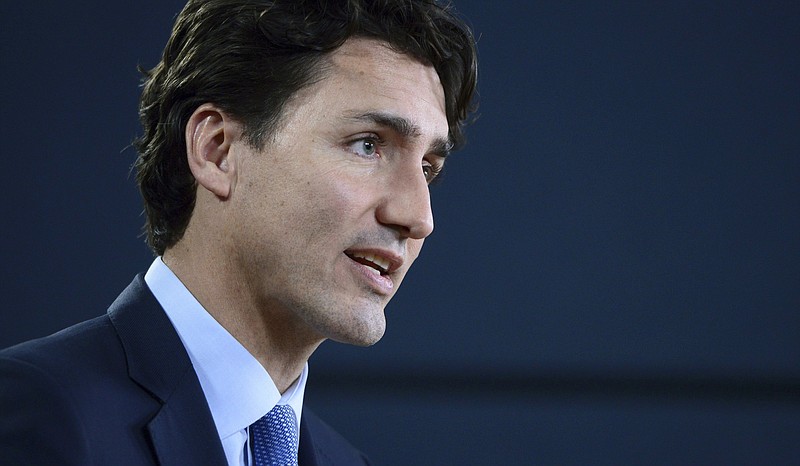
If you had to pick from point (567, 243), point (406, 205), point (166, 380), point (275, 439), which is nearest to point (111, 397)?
point (166, 380)

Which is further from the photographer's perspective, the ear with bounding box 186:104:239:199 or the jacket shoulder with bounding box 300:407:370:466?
the jacket shoulder with bounding box 300:407:370:466

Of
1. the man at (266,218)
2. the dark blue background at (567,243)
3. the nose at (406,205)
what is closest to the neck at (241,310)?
the man at (266,218)

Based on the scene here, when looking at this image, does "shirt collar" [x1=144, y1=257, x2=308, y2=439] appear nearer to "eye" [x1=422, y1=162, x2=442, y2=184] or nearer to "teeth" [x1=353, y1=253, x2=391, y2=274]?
"teeth" [x1=353, y1=253, x2=391, y2=274]

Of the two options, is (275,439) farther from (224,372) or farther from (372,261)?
(372,261)

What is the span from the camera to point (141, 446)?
794 mm

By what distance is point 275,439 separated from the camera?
0.91m

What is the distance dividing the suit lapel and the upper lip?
0.58 feet

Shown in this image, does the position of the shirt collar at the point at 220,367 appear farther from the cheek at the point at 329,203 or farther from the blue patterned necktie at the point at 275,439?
the cheek at the point at 329,203

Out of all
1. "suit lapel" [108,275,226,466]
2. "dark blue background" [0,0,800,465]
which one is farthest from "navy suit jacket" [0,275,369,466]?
"dark blue background" [0,0,800,465]

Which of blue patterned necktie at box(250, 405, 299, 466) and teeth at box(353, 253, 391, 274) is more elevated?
teeth at box(353, 253, 391, 274)

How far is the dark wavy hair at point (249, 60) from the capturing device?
0.93 m

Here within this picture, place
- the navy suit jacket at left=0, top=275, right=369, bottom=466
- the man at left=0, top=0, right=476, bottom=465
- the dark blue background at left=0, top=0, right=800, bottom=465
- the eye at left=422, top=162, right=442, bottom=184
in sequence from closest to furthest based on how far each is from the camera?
the navy suit jacket at left=0, top=275, right=369, bottom=466, the man at left=0, top=0, right=476, bottom=465, the eye at left=422, top=162, right=442, bottom=184, the dark blue background at left=0, top=0, right=800, bottom=465

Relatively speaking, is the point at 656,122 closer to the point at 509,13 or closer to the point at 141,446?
the point at 509,13

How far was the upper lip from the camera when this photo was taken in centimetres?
89
